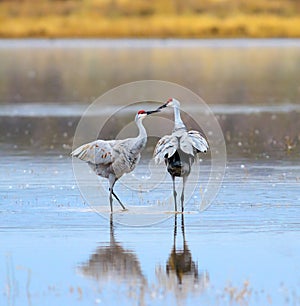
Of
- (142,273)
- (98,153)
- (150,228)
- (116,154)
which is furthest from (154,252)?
(98,153)

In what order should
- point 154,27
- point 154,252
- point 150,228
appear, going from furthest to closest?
point 154,27
point 150,228
point 154,252

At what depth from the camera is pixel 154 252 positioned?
38.2 feet

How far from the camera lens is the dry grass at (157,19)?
247ft

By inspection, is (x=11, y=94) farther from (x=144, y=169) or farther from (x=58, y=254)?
(x=58, y=254)

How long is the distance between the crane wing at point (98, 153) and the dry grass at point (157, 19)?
61.1 meters

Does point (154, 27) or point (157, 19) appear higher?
point (157, 19)

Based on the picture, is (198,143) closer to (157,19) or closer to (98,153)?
(98,153)

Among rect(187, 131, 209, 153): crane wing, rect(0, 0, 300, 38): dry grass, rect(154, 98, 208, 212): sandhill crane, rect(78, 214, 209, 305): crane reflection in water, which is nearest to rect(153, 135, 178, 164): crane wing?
rect(154, 98, 208, 212): sandhill crane

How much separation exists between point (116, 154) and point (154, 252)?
99.9 inches

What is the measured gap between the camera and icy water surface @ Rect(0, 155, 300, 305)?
1009cm

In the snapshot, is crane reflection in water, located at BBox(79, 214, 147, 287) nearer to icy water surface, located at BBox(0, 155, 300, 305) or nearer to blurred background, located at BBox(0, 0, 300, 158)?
icy water surface, located at BBox(0, 155, 300, 305)

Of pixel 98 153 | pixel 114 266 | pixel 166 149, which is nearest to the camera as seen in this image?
pixel 114 266

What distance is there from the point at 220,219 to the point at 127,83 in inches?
932

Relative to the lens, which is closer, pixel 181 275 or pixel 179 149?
pixel 181 275
